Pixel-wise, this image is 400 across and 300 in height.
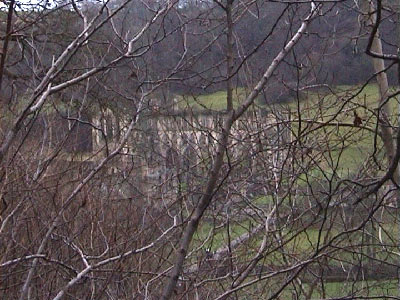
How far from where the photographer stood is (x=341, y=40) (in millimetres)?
6109

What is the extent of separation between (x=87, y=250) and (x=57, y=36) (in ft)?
7.14

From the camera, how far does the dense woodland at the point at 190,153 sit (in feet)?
13.5

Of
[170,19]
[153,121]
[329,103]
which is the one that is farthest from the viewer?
[153,121]

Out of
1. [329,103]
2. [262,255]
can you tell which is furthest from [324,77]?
[262,255]

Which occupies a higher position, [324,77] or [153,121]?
[324,77]

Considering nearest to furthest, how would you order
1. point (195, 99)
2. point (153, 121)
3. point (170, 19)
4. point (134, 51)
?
point (134, 51), point (170, 19), point (195, 99), point (153, 121)

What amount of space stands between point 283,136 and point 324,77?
74 centimetres

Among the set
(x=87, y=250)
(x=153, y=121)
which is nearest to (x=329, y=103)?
(x=153, y=121)

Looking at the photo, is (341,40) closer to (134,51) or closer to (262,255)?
(134,51)

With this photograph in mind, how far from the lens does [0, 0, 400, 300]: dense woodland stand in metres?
4.12

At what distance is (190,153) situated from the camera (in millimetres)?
6117

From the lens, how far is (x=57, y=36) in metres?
6.57

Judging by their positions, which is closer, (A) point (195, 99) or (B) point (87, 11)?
(B) point (87, 11)

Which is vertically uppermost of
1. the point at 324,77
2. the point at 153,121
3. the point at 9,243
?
the point at 324,77
